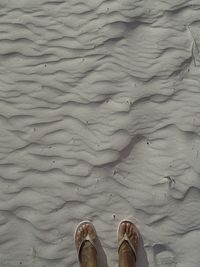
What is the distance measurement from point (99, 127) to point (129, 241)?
3.21ft

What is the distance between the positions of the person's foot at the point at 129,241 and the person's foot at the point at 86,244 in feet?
0.72

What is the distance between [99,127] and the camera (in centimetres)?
279

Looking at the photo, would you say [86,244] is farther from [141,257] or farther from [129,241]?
[141,257]

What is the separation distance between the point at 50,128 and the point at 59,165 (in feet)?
1.10

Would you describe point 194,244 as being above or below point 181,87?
below

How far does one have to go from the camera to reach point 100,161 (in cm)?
274

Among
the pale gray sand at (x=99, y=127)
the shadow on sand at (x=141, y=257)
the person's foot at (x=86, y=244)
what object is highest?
the pale gray sand at (x=99, y=127)

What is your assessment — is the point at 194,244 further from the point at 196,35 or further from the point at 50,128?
the point at 196,35

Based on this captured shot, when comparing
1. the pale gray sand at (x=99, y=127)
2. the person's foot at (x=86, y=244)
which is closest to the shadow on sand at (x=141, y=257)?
the pale gray sand at (x=99, y=127)

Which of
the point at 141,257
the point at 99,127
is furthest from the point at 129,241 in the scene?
the point at 99,127

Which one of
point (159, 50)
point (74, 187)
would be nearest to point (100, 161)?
point (74, 187)

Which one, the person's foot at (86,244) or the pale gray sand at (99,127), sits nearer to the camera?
the person's foot at (86,244)

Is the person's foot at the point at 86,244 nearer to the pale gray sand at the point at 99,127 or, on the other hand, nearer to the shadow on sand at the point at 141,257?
the pale gray sand at the point at 99,127

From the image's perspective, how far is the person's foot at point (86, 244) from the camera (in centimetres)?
254
